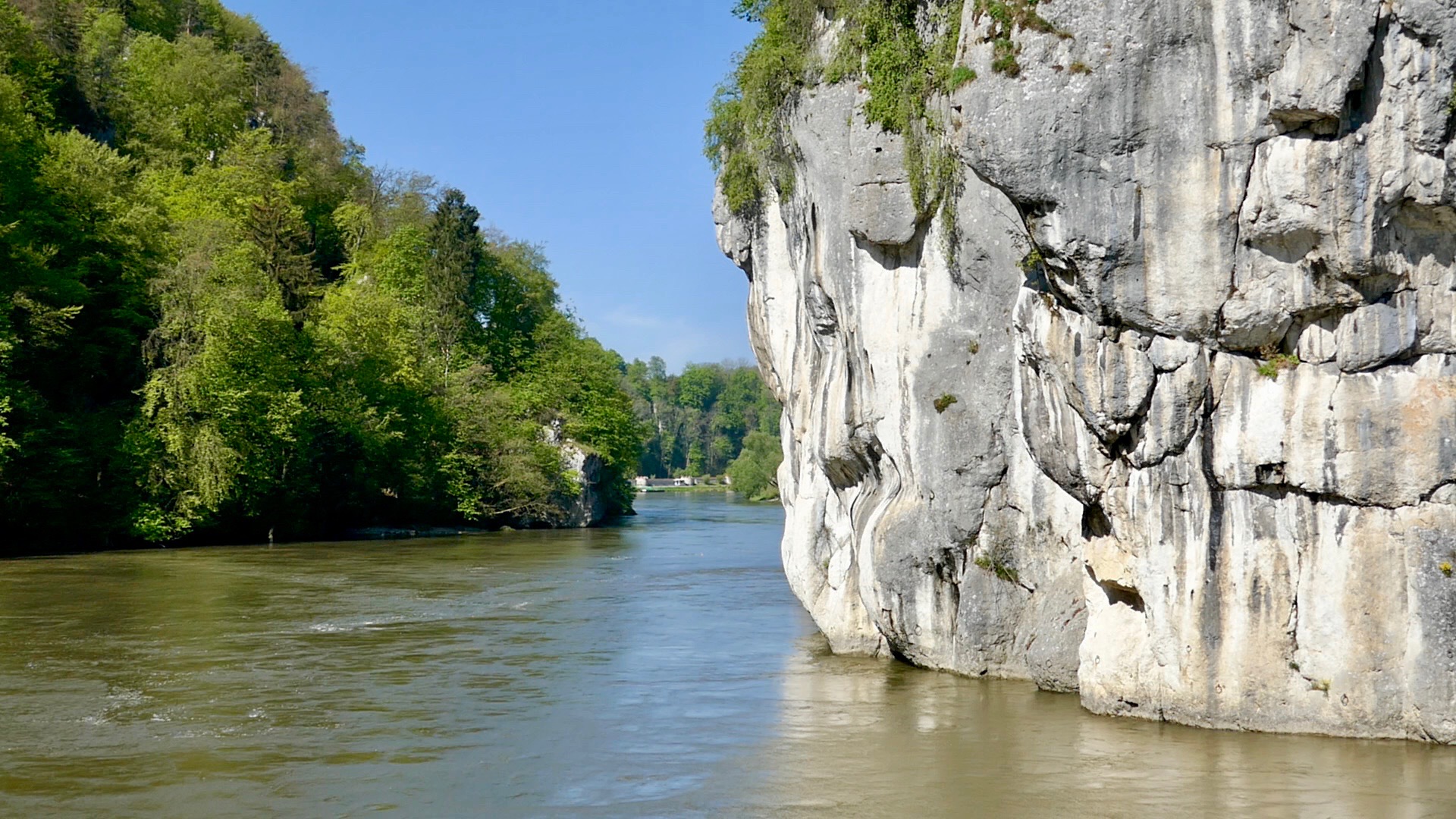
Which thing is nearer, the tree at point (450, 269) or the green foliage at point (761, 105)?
the green foliage at point (761, 105)

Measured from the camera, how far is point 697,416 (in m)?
148

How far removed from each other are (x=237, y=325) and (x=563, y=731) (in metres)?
31.3

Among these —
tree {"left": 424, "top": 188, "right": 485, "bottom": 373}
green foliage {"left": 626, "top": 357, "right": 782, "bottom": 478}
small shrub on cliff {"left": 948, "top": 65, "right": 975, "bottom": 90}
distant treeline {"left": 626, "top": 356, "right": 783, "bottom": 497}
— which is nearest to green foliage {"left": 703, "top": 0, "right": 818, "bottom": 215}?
small shrub on cliff {"left": 948, "top": 65, "right": 975, "bottom": 90}

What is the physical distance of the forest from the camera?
38.1 metres

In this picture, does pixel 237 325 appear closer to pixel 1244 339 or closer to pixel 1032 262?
pixel 1032 262

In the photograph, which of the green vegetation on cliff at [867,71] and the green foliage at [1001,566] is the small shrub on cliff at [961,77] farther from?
the green foliage at [1001,566]

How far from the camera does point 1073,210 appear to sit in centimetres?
1162

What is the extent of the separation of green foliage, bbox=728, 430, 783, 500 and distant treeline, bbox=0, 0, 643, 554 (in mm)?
25685

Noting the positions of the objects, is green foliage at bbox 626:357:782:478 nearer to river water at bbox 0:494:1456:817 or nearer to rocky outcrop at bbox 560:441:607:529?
rocky outcrop at bbox 560:441:607:529

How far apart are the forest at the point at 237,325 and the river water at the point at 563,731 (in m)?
15.7

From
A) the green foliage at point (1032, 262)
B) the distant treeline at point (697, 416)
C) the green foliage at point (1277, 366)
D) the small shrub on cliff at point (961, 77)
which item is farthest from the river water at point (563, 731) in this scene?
the distant treeline at point (697, 416)

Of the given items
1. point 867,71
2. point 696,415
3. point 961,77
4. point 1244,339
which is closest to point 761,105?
point 867,71

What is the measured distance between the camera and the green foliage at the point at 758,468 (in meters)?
91.6

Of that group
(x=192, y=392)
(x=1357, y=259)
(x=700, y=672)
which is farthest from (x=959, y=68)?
(x=192, y=392)
